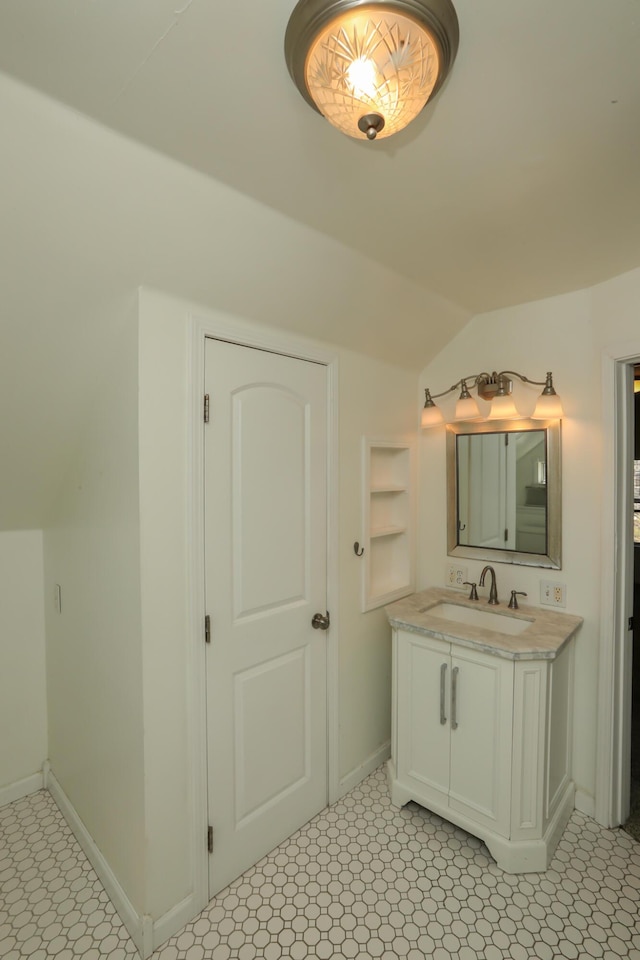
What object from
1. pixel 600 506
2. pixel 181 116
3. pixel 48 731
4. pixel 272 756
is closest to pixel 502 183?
pixel 181 116

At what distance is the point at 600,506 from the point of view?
1981mm

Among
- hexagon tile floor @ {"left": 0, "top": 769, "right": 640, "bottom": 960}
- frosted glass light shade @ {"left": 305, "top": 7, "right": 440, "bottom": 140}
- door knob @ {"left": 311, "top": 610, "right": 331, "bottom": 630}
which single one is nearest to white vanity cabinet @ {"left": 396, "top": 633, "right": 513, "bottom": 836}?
hexagon tile floor @ {"left": 0, "top": 769, "right": 640, "bottom": 960}

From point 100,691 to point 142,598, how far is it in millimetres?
601

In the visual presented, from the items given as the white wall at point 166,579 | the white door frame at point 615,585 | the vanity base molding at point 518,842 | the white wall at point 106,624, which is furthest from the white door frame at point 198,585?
the white door frame at point 615,585

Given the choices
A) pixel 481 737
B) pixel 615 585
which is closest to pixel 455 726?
pixel 481 737

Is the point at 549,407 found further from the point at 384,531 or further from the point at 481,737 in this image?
the point at 481,737

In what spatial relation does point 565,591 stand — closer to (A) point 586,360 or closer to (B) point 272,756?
(A) point 586,360

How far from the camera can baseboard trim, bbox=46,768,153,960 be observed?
143cm

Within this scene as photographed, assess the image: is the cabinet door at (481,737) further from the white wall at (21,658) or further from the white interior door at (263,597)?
the white wall at (21,658)

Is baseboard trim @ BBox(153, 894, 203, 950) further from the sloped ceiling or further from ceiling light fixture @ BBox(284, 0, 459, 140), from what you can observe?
ceiling light fixture @ BBox(284, 0, 459, 140)

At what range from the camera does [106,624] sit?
1.65 metres

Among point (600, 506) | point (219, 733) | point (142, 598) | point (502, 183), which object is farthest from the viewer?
point (600, 506)

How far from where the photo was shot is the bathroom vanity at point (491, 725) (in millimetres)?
1733

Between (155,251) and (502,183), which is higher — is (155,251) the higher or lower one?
the lower one
